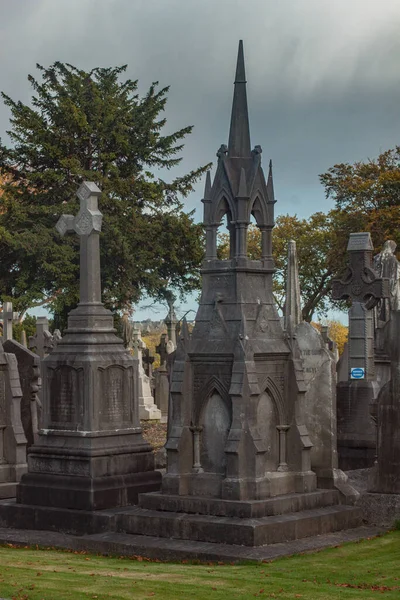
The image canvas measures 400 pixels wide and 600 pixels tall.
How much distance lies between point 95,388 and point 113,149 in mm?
38248

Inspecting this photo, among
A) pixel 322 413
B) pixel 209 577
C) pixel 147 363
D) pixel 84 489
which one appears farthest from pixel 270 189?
pixel 147 363

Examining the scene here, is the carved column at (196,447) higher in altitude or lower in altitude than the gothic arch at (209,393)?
lower

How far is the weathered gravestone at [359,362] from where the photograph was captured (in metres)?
19.8

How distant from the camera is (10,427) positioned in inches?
695

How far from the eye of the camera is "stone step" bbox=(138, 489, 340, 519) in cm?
1322

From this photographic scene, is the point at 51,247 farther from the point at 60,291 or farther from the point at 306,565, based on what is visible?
the point at 306,565

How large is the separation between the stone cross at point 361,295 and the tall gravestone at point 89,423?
22.0 feet

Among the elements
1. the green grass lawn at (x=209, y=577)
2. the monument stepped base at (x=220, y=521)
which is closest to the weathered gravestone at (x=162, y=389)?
the monument stepped base at (x=220, y=521)

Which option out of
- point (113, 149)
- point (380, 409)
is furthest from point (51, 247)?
point (380, 409)

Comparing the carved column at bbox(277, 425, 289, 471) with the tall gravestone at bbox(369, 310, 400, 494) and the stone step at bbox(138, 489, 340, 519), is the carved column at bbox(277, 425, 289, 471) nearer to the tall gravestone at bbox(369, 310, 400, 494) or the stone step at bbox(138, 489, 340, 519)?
the stone step at bbox(138, 489, 340, 519)

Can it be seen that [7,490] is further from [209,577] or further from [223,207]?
[209,577]

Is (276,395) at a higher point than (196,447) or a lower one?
higher

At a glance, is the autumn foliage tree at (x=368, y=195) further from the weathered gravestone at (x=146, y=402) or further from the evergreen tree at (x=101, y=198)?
the weathered gravestone at (x=146, y=402)

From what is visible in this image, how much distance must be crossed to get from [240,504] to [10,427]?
5.60m
